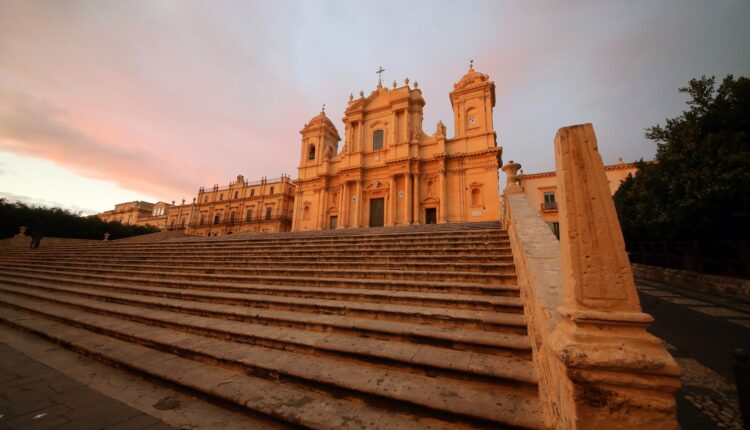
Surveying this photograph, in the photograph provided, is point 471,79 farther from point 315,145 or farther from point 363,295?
point 363,295

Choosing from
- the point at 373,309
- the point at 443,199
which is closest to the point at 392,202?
the point at 443,199

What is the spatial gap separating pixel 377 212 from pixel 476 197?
23.8ft

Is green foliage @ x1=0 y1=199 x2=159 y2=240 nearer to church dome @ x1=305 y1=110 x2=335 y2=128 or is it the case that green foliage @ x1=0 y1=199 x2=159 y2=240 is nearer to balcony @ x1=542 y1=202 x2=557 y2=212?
church dome @ x1=305 y1=110 x2=335 y2=128

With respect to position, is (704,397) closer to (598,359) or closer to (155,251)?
(598,359)

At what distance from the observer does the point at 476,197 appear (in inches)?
710

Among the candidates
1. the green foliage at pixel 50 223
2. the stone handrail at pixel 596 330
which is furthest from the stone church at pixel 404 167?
the green foliage at pixel 50 223

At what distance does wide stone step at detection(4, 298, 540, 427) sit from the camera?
1.94 m

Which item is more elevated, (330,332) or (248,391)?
(330,332)

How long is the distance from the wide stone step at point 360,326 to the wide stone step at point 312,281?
93 cm

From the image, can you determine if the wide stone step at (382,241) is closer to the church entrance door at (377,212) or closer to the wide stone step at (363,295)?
the wide stone step at (363,295)

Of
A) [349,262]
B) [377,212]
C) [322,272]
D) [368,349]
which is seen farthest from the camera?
[377,212]

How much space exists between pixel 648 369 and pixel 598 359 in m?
0.20

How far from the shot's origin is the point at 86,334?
398 cm

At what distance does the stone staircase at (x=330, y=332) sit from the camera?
6.98 feet
